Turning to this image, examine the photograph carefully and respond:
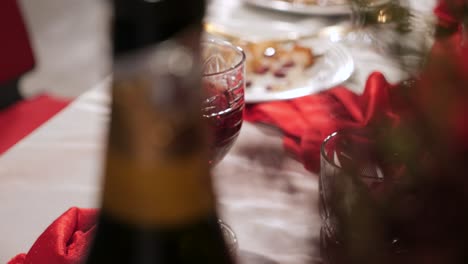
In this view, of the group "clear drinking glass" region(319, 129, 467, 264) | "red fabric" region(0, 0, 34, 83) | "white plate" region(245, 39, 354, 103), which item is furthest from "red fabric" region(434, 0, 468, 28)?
"red fabric" region(0, 0, 34, 83)

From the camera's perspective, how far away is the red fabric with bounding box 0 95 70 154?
113 cm

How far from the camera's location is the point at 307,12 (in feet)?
3.51

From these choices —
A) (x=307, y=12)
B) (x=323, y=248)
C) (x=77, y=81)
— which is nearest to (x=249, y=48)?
(x=307, y=12)

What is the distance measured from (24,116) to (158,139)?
1004mm

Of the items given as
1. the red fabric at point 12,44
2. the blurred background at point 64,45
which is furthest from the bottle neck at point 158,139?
the blurred background at point 64,45

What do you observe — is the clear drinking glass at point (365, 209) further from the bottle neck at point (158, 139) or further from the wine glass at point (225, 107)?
the wine glass at point (225, 107)

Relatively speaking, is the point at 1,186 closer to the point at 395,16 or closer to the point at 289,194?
the point at 289,194

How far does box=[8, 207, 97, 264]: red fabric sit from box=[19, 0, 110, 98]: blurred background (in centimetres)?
167

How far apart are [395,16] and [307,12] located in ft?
2.78

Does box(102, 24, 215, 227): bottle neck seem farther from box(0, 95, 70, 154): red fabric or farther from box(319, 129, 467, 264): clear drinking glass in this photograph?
box(0, 95, 70, 154): red fabric

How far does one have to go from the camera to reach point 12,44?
1.19 meters

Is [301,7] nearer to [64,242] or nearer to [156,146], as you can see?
[64,242]

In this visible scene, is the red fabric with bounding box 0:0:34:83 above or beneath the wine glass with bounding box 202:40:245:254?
beneath

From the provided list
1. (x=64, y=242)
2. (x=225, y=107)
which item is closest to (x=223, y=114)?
(x=225, y=107)
